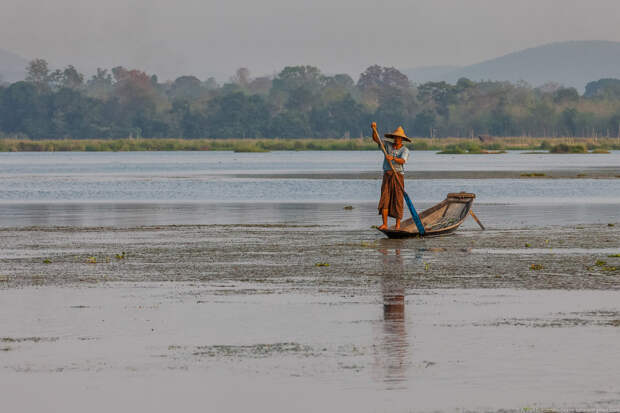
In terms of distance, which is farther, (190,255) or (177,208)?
(177,208)

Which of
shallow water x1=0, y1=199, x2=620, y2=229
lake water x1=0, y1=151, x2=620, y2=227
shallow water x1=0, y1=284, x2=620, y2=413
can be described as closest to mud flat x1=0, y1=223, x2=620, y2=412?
shallow water x1=0, y1=284, x2=620, y2=413

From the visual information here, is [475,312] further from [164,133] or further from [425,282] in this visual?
[164,133]

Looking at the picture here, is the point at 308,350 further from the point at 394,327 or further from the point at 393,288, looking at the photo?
the point at 393,288

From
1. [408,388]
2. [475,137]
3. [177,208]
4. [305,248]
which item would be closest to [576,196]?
[177,208]

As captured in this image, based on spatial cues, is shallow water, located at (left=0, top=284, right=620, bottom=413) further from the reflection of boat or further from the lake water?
the lake water

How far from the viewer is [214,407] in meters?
9.89

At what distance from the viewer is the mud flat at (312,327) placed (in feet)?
34.0

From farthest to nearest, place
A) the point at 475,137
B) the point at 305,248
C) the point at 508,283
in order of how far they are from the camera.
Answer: the point at 475,137
the point at 305,248
the point at 508,283

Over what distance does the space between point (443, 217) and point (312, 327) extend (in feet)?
47.5

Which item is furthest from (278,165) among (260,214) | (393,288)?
(393,288)

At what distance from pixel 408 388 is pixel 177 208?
28515 mm

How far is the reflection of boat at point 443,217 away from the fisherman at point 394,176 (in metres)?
0.43

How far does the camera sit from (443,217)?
27.8m

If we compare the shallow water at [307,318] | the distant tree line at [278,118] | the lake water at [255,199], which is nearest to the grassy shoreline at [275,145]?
the distant tree line at [278,118]
